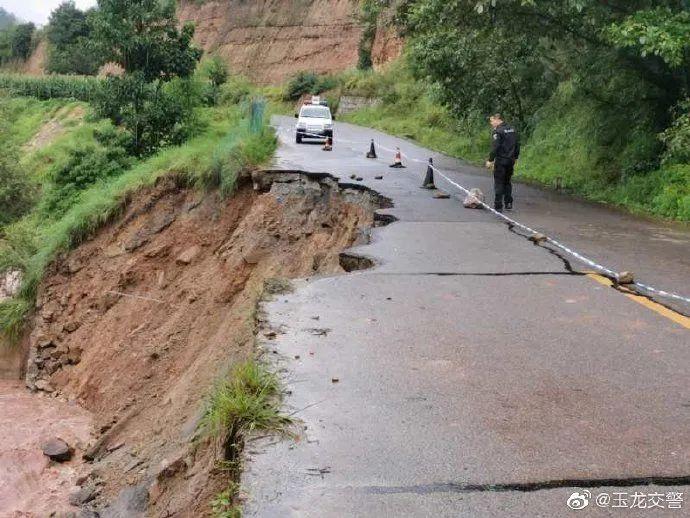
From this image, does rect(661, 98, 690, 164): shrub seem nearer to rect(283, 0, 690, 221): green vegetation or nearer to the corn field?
rect(283, 0, 690, 221): green vegetation

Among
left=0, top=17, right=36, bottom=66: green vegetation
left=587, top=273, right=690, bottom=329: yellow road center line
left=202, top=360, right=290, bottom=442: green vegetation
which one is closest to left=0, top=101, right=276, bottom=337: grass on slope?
left=587, top=273, right=690, bottom=329: yellow road center line

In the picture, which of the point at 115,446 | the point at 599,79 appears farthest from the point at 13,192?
the point at 599,79

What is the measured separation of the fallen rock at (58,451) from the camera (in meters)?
10.8

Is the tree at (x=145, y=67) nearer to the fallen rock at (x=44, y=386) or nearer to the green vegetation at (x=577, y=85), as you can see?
the green vegetation at (x=577, y=85)

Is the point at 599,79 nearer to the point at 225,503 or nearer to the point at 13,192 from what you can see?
the point at 225,503

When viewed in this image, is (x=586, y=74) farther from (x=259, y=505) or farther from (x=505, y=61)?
(x=259, y=505)

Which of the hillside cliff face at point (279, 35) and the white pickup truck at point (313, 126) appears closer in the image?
the white pickup truck at point (313, 126)

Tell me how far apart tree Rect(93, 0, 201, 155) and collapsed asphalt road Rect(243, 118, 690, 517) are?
16868mm

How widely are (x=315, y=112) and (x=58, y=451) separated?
68.7 feet

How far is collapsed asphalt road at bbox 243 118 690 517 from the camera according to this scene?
3588 millimetres

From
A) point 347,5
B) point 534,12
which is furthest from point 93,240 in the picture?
point 347,5

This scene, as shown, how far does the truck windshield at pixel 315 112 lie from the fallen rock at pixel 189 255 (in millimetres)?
14691

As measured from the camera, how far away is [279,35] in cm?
7256

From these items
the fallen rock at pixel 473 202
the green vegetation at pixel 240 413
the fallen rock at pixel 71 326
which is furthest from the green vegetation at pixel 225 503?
the fallen rock at pixel 71 326
